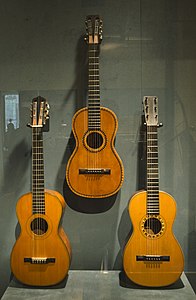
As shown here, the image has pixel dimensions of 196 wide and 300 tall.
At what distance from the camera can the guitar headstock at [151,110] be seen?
Answer: 67.2 inches

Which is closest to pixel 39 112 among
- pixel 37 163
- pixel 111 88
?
pixel 37 163

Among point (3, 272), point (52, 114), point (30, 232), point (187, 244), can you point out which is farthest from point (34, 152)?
point (187, 244)

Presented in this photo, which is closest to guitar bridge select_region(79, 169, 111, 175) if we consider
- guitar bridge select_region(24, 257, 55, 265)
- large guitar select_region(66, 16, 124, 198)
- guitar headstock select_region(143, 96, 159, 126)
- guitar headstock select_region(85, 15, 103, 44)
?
large guitar select_region(66, 16, 124, 198)

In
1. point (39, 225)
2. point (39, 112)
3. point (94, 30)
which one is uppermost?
point (94, 30)

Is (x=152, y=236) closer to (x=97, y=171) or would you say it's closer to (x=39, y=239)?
(x=97, y=171)

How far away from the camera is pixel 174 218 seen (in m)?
1.69

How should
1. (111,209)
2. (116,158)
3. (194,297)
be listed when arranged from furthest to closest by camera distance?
(111,209)
(116,158)
(194,297)

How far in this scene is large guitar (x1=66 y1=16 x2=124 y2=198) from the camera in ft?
5.59

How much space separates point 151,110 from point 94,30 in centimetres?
40

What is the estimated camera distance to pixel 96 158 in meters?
1.71

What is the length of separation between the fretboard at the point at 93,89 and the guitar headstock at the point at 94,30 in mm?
24

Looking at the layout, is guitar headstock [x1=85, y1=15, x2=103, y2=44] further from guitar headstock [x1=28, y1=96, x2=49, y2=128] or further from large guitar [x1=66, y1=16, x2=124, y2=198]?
guitar headstock [x1=28, y1=96, x2=49, y2=128]

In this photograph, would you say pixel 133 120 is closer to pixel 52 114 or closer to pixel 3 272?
pixel 52 114

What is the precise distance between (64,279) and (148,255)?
1.17 feet
